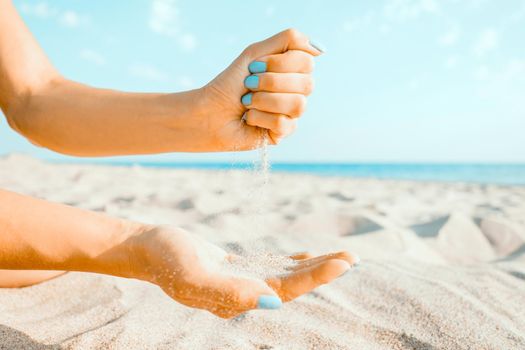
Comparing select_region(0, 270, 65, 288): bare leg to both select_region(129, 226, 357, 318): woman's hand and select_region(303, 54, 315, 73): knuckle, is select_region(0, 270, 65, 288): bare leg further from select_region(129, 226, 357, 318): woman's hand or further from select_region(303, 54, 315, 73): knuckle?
select_region(303, 54, 315, 73): knuckle

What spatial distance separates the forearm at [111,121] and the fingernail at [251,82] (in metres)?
0.16

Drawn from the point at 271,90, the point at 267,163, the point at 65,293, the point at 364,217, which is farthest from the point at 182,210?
the point at 271,90

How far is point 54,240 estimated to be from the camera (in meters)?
1.05

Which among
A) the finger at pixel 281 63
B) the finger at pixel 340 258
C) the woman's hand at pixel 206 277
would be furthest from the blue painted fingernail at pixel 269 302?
the finger at pixel 281 63

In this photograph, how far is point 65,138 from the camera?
1507mm

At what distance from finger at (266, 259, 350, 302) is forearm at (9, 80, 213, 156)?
0.57m

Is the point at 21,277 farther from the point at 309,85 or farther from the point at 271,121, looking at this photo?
the point at 309,85

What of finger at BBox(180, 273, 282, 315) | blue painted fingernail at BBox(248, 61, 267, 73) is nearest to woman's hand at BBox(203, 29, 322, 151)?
blue painted fingernail at BBox(248, 61, 267, 73)

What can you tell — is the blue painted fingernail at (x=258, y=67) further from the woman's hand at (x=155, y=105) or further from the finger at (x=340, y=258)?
the finger at (x=340, y=258)

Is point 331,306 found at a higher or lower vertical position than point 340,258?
lower

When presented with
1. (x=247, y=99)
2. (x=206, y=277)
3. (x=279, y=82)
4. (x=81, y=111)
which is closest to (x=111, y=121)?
(x=81, y=111)

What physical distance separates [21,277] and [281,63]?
114 centimetres

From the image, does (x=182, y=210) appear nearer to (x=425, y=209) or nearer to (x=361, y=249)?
(x=361, y=249)

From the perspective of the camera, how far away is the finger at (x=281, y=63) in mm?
1252
